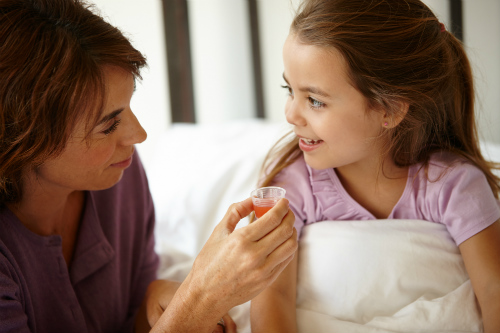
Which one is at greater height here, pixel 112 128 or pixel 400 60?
pixel 400 60

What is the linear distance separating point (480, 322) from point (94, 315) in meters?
1.09

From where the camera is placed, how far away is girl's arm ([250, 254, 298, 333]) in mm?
1288

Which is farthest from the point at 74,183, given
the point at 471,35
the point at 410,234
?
the point at 471,35

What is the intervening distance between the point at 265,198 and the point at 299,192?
399 mm

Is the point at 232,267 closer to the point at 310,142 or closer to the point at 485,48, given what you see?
the point at 310,142

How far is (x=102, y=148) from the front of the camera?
1.26m

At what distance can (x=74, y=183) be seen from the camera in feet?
4.29

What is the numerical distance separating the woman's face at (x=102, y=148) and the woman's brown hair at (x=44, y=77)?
→ 27mm

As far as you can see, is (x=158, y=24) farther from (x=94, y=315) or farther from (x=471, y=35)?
(x=94, y=315)

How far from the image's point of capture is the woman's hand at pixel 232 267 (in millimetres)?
1016

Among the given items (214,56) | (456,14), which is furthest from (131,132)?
(214,56)

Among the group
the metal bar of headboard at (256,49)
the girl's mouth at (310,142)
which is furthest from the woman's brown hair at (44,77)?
the metal bar of headboard at (256,49)

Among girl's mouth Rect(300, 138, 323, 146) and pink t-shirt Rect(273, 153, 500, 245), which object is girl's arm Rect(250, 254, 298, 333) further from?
girl's mouth Rect(300, 138, 323, 146)

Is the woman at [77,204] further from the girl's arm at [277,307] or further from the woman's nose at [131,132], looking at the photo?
the girl's arm at [277,307]
